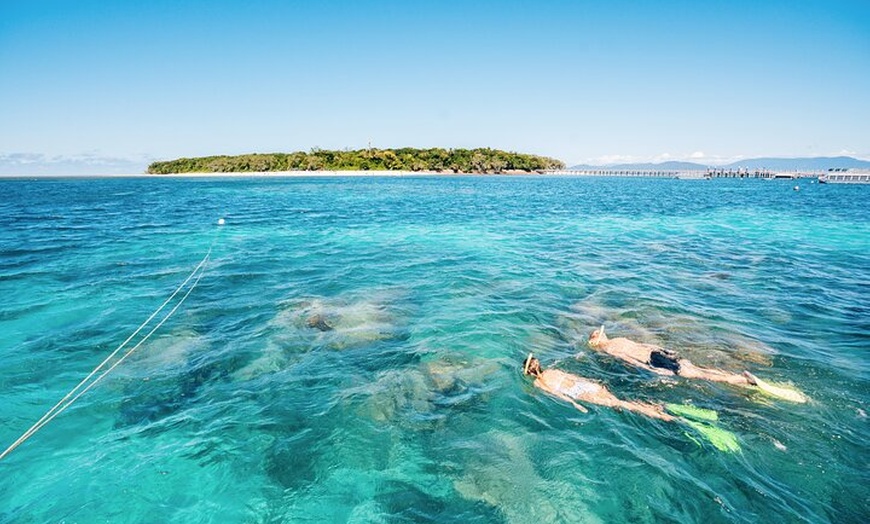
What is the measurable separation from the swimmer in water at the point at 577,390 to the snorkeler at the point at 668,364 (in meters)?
1.50

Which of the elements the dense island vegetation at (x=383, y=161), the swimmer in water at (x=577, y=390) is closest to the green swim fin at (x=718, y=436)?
the swimmer in water at (x=577, y=390)

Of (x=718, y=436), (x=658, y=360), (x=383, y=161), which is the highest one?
(x=383, y=161)

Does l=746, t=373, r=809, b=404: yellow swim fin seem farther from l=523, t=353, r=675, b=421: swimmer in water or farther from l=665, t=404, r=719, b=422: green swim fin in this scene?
l=523, t=353, r=675, b=421: swimmer in water

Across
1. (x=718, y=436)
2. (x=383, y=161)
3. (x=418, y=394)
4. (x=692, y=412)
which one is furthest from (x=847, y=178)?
(x=418, y=394)

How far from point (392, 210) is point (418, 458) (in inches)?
1425

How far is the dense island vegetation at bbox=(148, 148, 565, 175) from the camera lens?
161 meters

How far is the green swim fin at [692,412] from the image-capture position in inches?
283

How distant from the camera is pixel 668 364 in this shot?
877cm

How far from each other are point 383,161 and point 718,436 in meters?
163

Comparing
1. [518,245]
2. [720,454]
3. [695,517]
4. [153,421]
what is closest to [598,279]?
[518,245]

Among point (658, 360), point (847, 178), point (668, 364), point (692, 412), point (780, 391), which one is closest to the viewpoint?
point (692, 412)

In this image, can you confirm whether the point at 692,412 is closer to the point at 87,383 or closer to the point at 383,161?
the point at 87,383

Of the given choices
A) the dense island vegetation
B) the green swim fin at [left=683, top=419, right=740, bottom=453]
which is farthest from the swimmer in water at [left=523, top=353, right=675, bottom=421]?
the dense island vegetation

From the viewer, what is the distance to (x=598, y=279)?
1630 cm
